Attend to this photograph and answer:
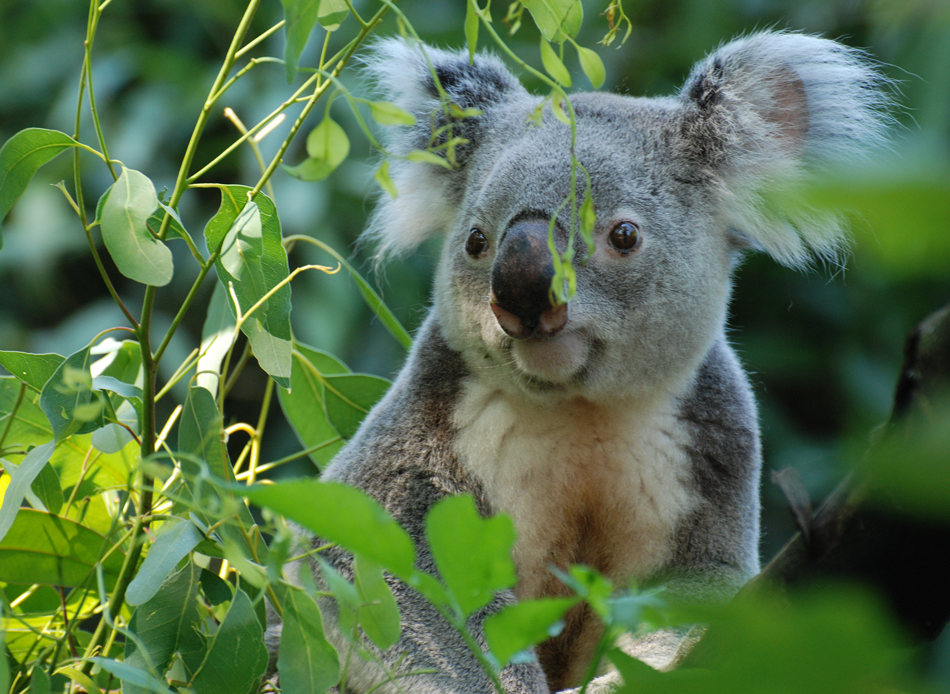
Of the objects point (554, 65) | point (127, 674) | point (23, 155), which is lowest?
point (127, 674)

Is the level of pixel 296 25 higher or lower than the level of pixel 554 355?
higher

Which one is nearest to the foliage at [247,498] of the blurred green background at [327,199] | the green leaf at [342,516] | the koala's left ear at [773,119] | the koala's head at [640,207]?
the green leaf at [342,516]

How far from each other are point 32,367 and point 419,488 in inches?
23.3

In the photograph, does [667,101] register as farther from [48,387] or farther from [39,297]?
[39,297]

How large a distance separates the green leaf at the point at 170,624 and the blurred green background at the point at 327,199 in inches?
79.5

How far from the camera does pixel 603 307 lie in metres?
1.24

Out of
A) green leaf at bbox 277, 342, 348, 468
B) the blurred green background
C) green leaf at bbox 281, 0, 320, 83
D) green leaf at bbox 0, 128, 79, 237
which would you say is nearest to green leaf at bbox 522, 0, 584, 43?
green leaf at bbox 281, 0, 320, 83

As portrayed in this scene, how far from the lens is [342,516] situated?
47cm

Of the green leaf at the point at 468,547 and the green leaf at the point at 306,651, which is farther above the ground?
the green leaf at the point at 468,547

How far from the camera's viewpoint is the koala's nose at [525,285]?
1.13 meters

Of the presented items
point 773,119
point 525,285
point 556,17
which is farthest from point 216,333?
point 773,119

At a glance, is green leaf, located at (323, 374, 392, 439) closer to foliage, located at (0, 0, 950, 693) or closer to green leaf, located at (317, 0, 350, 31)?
foliage, located at (0, 0, 950, 693)

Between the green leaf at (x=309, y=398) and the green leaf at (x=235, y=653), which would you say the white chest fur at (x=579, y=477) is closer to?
the green leaf at (x=309, y=398)

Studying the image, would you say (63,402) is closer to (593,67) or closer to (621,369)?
(593,67)
